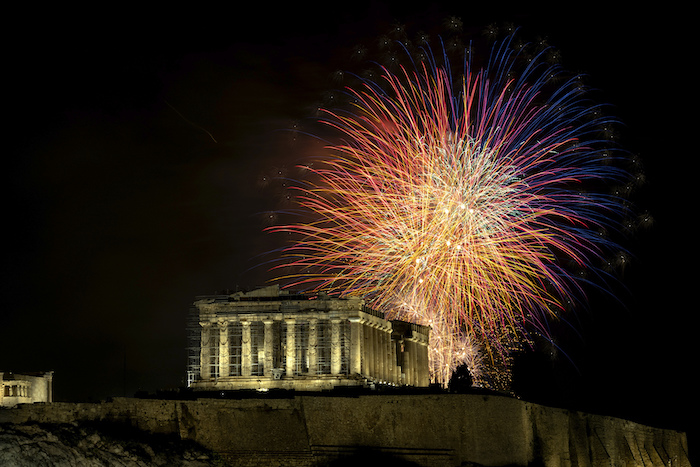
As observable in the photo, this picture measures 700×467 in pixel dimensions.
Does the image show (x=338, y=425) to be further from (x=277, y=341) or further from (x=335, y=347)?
(x=277, y=341)

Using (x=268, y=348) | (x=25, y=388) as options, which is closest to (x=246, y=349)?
(x=268, y=348)

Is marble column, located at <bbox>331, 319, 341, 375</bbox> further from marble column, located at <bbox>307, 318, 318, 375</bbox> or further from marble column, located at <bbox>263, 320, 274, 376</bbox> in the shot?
marble column, located at <bbox>263, 320, 274, 376</bbox>

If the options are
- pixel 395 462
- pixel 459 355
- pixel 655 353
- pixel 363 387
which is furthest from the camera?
pixel 655 353

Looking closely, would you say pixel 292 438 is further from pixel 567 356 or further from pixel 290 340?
pixel 567 356

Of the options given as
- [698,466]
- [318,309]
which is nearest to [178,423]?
[318,309]

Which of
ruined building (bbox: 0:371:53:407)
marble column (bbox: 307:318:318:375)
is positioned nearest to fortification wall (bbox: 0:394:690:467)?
marble column (bbox: 307:318:318:375)

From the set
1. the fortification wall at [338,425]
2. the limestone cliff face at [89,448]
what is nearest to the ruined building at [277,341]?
the fortification wall at [338,425]

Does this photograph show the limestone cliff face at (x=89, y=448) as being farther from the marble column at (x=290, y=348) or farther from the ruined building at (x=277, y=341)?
the marble column at (x=290, y=348)
